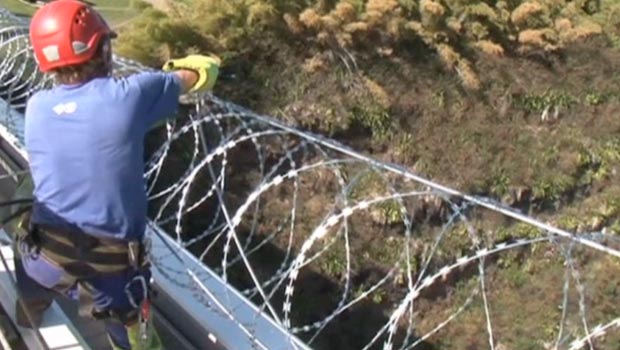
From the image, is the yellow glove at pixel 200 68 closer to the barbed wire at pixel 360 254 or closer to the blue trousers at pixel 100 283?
the blue trousers at pixel 100 283

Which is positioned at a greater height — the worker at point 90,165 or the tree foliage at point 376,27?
the worker at point 90,165

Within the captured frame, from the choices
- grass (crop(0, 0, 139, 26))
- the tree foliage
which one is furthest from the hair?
grass (crop(0, 0, 139, 26))

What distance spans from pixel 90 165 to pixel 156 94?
0.24 m

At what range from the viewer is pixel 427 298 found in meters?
9.06

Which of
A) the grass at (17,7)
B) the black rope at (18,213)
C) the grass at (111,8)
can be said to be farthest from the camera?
the grass at (111,8)

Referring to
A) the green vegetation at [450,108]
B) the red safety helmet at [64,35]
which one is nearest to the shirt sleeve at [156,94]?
the red safety helmet at [64,35]

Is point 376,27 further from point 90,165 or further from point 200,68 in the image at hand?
point 90,165

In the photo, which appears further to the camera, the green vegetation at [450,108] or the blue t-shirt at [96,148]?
the green vegetation at [450,108]

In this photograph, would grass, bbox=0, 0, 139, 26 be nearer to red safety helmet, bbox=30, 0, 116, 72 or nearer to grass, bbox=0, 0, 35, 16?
grass, bbox=0, 0, 35, 16

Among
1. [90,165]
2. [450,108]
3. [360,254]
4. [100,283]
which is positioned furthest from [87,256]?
[450,108]

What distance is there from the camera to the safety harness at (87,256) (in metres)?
2.36

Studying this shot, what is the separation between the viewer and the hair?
7.29 feet

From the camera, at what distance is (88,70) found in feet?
7.34

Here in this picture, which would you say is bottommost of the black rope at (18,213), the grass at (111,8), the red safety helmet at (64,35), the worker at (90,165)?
the grass at (111,8)
